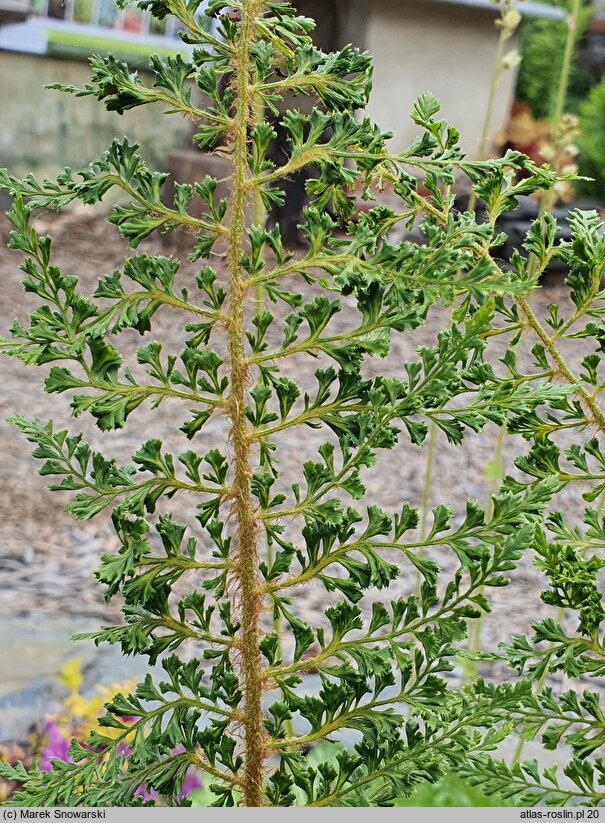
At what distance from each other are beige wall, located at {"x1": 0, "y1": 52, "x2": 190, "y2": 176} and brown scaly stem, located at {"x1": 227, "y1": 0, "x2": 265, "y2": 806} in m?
4.01

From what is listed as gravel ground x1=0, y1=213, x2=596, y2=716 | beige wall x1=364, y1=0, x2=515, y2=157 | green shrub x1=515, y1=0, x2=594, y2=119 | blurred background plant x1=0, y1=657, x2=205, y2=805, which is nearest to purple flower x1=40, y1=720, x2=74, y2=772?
blurred background plant x1=0, y1=657, x2=205, y2=805

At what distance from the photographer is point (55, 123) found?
4.59m

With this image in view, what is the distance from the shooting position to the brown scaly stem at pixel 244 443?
Result: 26.5 inches

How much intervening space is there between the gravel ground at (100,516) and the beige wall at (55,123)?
534 millimetres

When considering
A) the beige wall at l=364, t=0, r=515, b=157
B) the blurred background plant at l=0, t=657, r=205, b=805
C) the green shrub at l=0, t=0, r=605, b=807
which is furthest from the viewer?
the beige wall at l=364, t=0, r=515, b=157

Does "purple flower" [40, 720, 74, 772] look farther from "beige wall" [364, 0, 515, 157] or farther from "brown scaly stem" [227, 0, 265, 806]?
"beige wall" [364, 0, 515, 157]

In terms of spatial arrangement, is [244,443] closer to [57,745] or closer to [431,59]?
[57,745]

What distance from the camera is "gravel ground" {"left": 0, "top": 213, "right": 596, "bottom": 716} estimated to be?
2.45 meters

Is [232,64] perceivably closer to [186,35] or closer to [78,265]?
[186,35]

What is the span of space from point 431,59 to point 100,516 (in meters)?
2.93

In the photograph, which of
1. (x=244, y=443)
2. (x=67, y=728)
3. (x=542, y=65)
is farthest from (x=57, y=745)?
(x=542, y=65)

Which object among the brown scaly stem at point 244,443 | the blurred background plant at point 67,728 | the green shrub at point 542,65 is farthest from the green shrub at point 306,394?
the green shrub at point 542,65

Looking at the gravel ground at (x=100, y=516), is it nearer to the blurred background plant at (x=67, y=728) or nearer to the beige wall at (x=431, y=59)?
the blurred background plant at (x=67, y=728)
